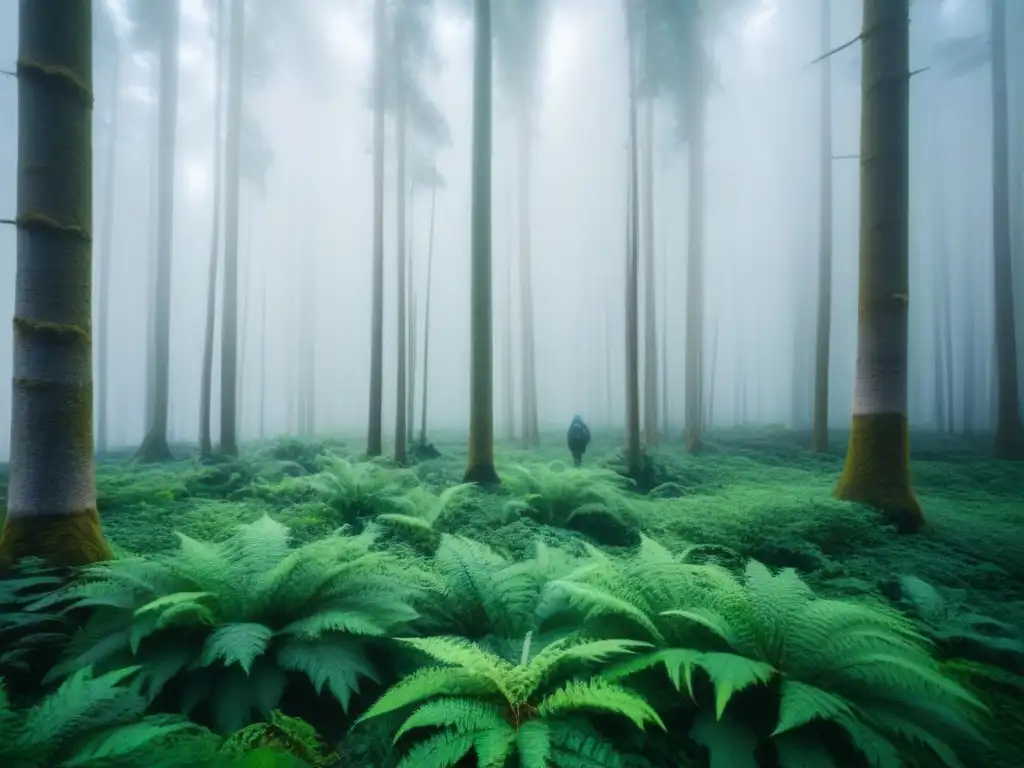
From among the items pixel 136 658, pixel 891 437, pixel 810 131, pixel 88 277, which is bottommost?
pixel 136 658

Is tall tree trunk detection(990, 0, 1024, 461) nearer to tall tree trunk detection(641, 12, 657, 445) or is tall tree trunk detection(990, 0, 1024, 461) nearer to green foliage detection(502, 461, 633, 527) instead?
tall tree trunk detection(641, 12, 657, 445)

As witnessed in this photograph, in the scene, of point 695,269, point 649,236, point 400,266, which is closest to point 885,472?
point 649,236

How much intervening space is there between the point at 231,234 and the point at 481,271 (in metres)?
9.48

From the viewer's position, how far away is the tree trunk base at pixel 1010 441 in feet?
33.6

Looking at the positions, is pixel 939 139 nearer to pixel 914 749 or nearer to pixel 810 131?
pixel 810 131

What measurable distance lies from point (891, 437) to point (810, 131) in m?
12.4

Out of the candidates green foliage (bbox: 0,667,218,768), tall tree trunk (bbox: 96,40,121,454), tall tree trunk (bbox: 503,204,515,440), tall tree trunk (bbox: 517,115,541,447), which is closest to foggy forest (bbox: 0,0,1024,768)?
green foliage (bbox: 0,667,218,768)

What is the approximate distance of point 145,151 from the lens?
1908cm

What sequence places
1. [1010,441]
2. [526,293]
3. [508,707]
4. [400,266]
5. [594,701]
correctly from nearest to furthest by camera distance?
[594,701]
[508,707]
[1010,441]
[400,266]
[526,293]

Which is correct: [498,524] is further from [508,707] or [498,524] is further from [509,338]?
[509,338]

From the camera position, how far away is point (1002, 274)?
1076cm

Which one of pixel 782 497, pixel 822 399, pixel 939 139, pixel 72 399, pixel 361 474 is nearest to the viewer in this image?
pixel 72 399

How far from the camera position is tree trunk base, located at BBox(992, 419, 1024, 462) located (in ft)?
33.6

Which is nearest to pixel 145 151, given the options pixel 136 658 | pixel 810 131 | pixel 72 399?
pixel 72 399
